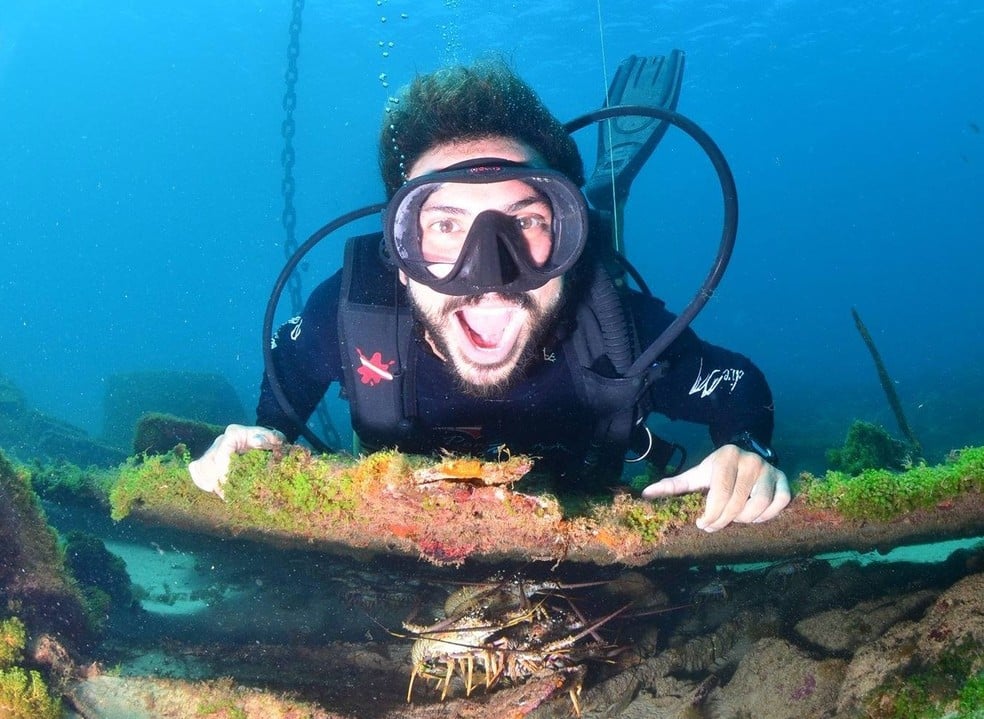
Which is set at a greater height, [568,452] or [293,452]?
[293,452]

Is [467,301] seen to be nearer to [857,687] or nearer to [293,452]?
[293,452]

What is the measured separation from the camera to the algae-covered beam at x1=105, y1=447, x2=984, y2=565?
2.00 m

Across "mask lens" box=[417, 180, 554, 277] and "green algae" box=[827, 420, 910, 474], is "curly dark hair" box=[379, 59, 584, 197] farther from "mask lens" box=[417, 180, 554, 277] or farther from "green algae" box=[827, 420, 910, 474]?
"green algae" box=[827, 420, 910, 474]

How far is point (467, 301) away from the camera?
338 centimetres

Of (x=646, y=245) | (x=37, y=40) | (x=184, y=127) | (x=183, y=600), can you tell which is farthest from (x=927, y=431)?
(x=646, y=245)

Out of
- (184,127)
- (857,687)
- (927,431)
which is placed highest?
(184,127)

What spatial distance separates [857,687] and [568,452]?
194 centimetres

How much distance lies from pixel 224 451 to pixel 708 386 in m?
3.02

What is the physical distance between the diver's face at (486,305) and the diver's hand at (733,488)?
1324 millimetres

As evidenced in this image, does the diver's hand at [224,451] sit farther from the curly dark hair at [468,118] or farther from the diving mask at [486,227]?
the curly dark hair at [468,118]

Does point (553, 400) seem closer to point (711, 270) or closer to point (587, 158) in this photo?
point (711, 270)

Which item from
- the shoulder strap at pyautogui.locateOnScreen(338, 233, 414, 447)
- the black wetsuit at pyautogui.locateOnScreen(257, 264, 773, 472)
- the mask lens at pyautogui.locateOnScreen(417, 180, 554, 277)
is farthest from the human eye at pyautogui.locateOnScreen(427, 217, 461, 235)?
the black wetsuit at pyautogui.locateOnScreen(257, 264, 773, 472)

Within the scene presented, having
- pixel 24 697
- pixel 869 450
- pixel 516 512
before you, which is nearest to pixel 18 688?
pixel 24 697

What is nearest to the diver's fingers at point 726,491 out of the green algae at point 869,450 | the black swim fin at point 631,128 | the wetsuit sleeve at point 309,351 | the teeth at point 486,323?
the teeth at point 486,323
